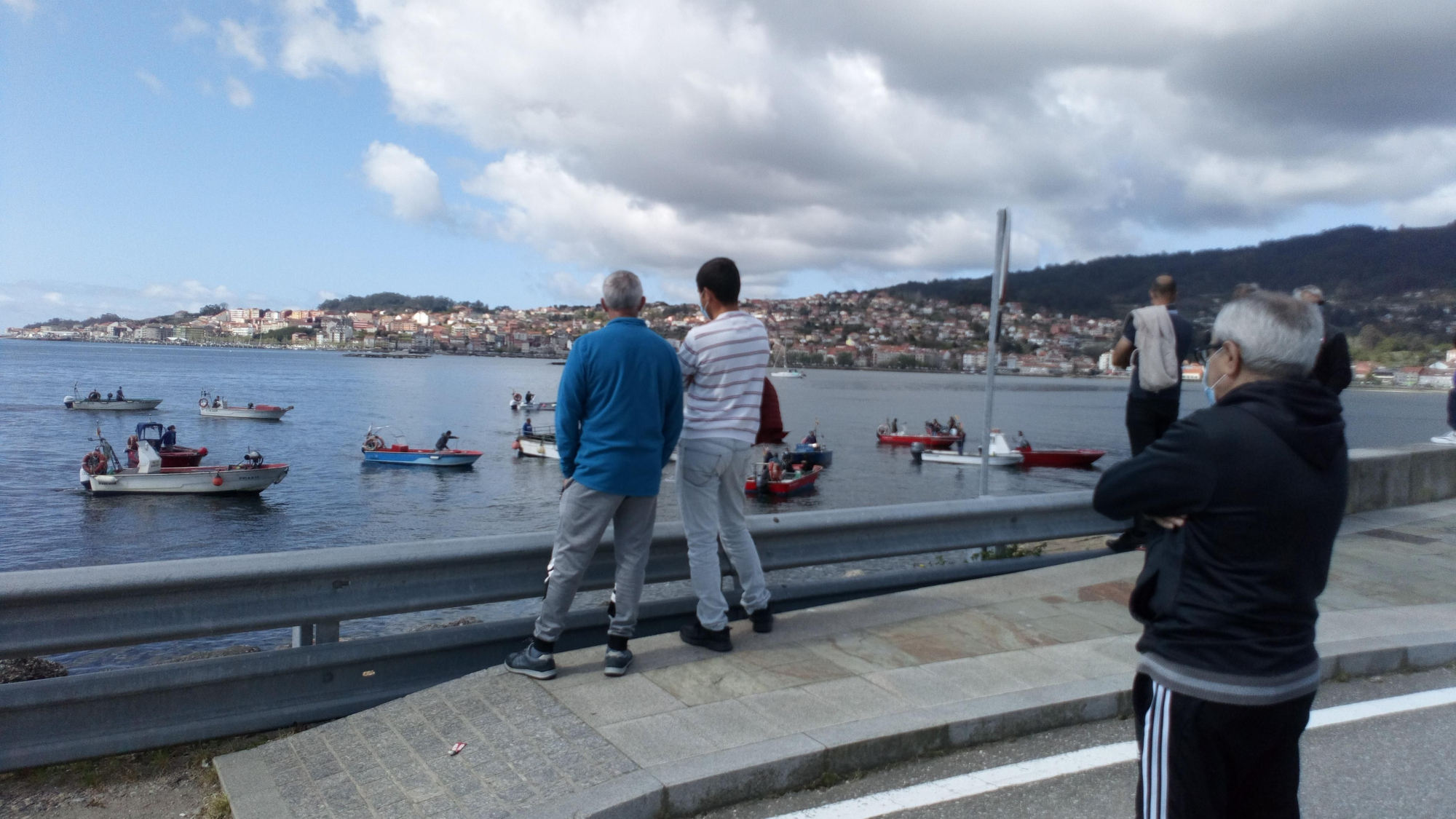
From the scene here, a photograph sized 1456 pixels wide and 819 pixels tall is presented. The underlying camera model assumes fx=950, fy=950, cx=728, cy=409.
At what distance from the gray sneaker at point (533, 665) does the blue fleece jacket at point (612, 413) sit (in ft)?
2.65

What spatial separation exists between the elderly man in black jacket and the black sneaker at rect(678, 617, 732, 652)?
2.76 m

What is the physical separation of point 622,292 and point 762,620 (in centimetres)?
192

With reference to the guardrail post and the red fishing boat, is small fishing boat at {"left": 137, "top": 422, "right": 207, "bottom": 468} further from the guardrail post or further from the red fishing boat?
the guardrail post

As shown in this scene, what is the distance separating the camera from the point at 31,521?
33.3 metres

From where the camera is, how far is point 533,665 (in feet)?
14.2

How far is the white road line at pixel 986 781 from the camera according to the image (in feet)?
11.2

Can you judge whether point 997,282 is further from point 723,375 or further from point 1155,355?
point 723,375

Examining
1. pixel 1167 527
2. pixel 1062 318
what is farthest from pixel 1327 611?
pixel 1062 318

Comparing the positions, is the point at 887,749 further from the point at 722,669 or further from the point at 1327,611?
the point at 1327,611

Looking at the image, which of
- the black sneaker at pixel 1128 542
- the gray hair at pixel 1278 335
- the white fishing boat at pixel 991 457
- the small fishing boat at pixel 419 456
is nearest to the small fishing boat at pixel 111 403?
the small fishing boat at pixel 419 456

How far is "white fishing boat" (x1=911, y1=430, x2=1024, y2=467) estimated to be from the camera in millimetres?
55781

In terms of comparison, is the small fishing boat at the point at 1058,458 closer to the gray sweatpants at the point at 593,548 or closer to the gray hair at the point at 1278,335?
the gray sweatpants at the point at 593,548

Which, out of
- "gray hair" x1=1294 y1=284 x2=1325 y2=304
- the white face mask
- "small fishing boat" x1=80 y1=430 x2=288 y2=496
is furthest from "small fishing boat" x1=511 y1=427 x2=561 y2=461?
the white face mask

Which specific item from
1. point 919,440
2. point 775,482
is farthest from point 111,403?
point 919,440
